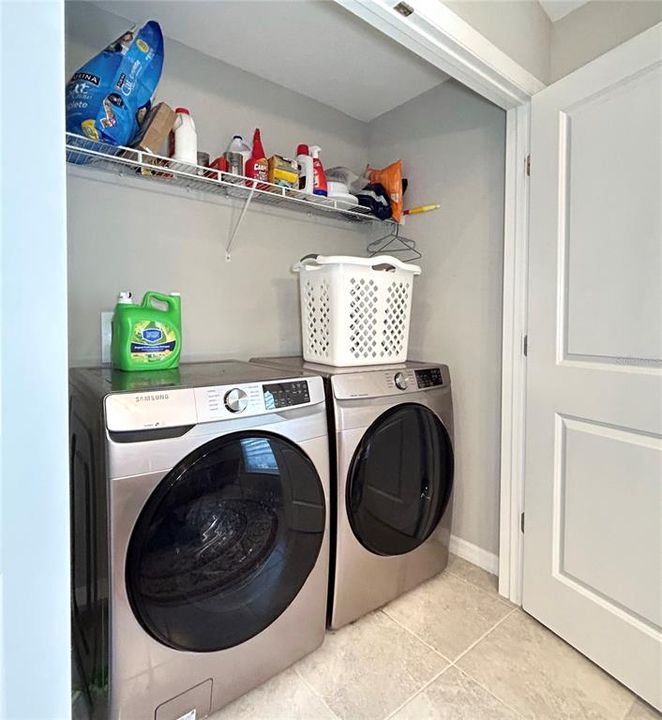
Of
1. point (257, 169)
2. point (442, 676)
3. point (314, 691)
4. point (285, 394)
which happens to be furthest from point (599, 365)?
point (257, 169)

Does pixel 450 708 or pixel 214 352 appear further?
pixel 214 352

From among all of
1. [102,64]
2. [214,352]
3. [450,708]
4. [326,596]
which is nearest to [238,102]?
[102,64]

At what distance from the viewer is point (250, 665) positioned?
48.6 inches

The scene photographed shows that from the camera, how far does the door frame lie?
146 centimetres

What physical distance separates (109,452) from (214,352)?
3.18 feet

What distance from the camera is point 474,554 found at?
6.51 ft

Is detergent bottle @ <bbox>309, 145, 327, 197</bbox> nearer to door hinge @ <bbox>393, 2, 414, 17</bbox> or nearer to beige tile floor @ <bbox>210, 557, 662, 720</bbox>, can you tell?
door hinge @ <bbox>393, 2, 414, 17</bbox>

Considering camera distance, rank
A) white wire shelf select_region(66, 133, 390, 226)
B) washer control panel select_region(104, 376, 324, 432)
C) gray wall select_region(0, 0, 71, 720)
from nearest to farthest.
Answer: gray wall select_region(0, 0, 71, 720) → washer control panel select_region(104, 376, 324, 432) → white wire shelf select_region(66, 133, 390, 226)

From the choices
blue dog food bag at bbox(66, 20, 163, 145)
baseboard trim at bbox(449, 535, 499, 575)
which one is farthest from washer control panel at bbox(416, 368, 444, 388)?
blue dog food bag at bbox(66, 20, 163, 145)

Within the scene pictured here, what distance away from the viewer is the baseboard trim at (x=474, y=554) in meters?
1.91

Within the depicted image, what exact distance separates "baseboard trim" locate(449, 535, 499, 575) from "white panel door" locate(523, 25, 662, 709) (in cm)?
28

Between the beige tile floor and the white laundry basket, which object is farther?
the white laundry basket

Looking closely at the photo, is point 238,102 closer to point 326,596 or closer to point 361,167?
point 361,167

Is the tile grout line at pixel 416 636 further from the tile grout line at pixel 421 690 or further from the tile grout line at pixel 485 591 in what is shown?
the tile grout line at pixel 485 591
